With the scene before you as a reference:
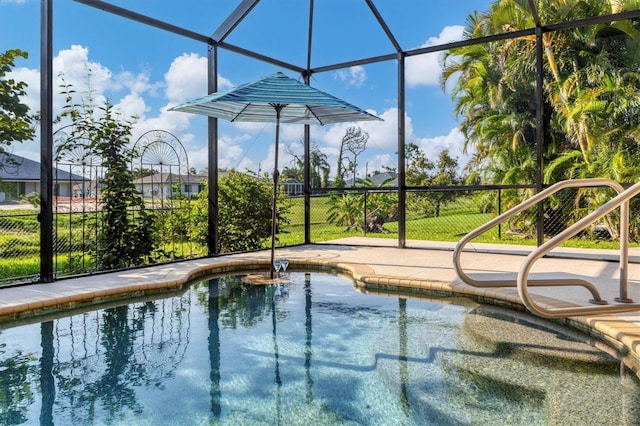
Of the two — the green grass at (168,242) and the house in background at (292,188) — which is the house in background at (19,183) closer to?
the green grass at (168,242)

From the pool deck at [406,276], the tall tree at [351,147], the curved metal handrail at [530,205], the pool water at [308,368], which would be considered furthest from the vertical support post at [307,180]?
the curved metal handrail at [530,205]

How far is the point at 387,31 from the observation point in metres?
7.61

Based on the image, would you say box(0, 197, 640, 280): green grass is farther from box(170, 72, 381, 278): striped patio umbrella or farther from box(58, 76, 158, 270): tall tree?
box(170, 72, 381, 278): striped patio umbrella

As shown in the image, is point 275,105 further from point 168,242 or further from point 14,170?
point 14,170

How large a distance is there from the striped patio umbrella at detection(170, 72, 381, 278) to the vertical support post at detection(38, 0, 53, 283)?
1.31 meters

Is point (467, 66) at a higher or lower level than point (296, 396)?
higher

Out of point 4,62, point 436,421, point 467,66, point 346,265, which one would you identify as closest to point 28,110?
point 4,62

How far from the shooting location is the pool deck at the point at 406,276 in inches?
159

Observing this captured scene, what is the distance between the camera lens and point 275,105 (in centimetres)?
599

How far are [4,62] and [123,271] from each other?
9.63 ft

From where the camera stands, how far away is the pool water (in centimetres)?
251

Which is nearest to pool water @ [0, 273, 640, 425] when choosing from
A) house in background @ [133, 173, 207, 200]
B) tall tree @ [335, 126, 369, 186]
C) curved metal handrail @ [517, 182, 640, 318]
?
curved metal handrail @ [517, 182, 640, 318]

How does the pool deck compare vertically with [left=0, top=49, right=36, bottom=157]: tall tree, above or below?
below

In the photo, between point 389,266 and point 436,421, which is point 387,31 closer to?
point 389,266
